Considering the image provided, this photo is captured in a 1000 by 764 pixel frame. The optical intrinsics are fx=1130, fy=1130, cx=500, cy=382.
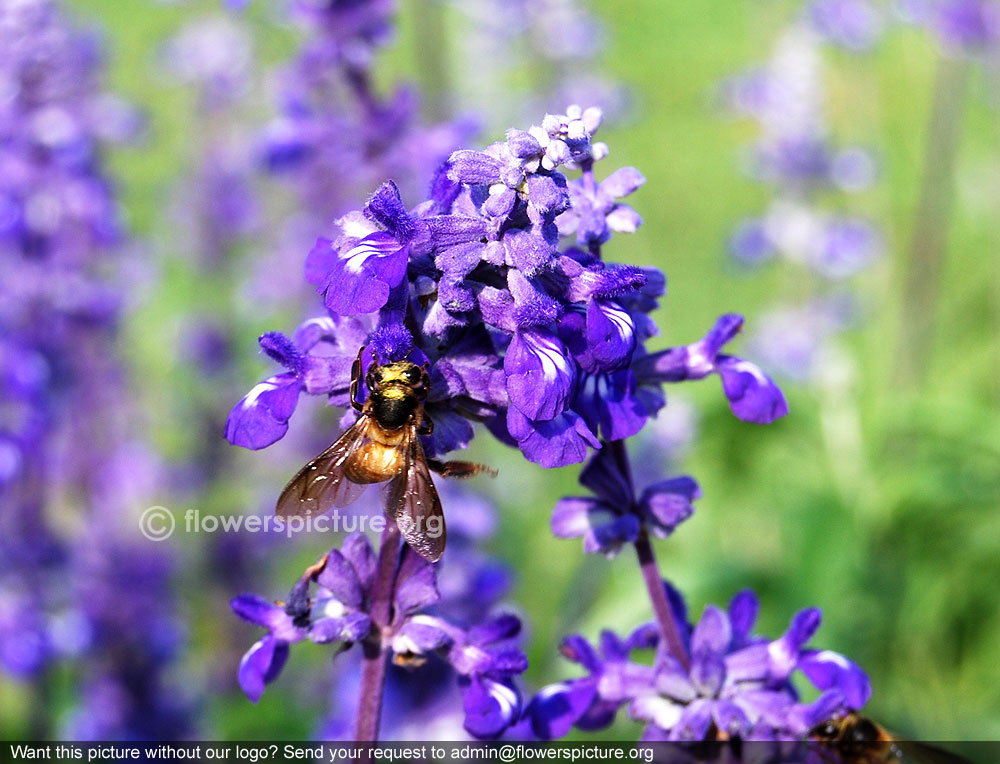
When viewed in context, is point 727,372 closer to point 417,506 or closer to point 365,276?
point 417,506

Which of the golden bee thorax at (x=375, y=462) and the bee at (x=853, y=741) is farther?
the bee at (x=853, y=741)

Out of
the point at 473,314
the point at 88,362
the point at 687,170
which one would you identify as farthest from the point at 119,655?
the point at 687,170

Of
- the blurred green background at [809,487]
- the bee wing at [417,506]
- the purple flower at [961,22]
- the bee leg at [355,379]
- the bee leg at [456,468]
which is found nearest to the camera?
the bee wing at [417,506]

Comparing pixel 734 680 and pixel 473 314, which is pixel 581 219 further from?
pixel 734 680

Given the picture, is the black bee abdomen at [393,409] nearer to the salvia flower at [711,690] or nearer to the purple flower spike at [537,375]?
the purple flower spike at [537,375]

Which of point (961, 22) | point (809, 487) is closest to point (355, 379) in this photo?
point (809, 487)

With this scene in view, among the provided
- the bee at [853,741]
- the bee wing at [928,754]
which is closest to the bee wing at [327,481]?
the bee at [853,741]

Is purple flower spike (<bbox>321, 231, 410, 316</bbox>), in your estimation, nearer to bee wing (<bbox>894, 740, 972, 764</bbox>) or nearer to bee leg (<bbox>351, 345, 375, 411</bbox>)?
bee leg (<bbox>351, 345, 375, 411</bbox>)
